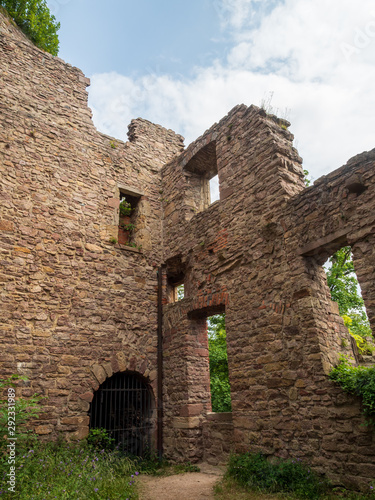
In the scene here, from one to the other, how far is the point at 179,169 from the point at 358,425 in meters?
6.26

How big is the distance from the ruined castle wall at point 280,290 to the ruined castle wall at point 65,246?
49.2 inches

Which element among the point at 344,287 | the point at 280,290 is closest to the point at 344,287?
the point at 344,287

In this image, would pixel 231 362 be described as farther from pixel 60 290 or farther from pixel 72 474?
pixel 60 290

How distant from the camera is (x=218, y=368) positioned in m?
13.8

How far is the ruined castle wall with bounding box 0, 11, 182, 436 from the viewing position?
5941 millimetres

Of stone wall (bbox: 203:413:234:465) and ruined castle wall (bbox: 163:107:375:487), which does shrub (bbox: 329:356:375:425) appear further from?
stone wall (bbox: 203:413:234:465)

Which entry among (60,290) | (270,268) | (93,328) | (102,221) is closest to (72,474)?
(93,328)

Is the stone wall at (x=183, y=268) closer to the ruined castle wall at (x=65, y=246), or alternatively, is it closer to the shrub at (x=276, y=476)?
the ruined castle wall at (x=65, y=246)

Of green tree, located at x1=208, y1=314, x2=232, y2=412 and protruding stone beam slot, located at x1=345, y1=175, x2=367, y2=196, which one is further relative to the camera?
green tree, located at x1=208, y1=314, x2=232, y2=412

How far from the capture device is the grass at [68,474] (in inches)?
151

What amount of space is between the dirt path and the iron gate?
100 centimetres

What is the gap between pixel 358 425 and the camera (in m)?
4.00

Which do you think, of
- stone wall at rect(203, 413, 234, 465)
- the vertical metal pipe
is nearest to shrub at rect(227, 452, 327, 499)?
Answer: stone wall at rect(203, 413, 234, 465)

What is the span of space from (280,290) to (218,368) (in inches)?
371
